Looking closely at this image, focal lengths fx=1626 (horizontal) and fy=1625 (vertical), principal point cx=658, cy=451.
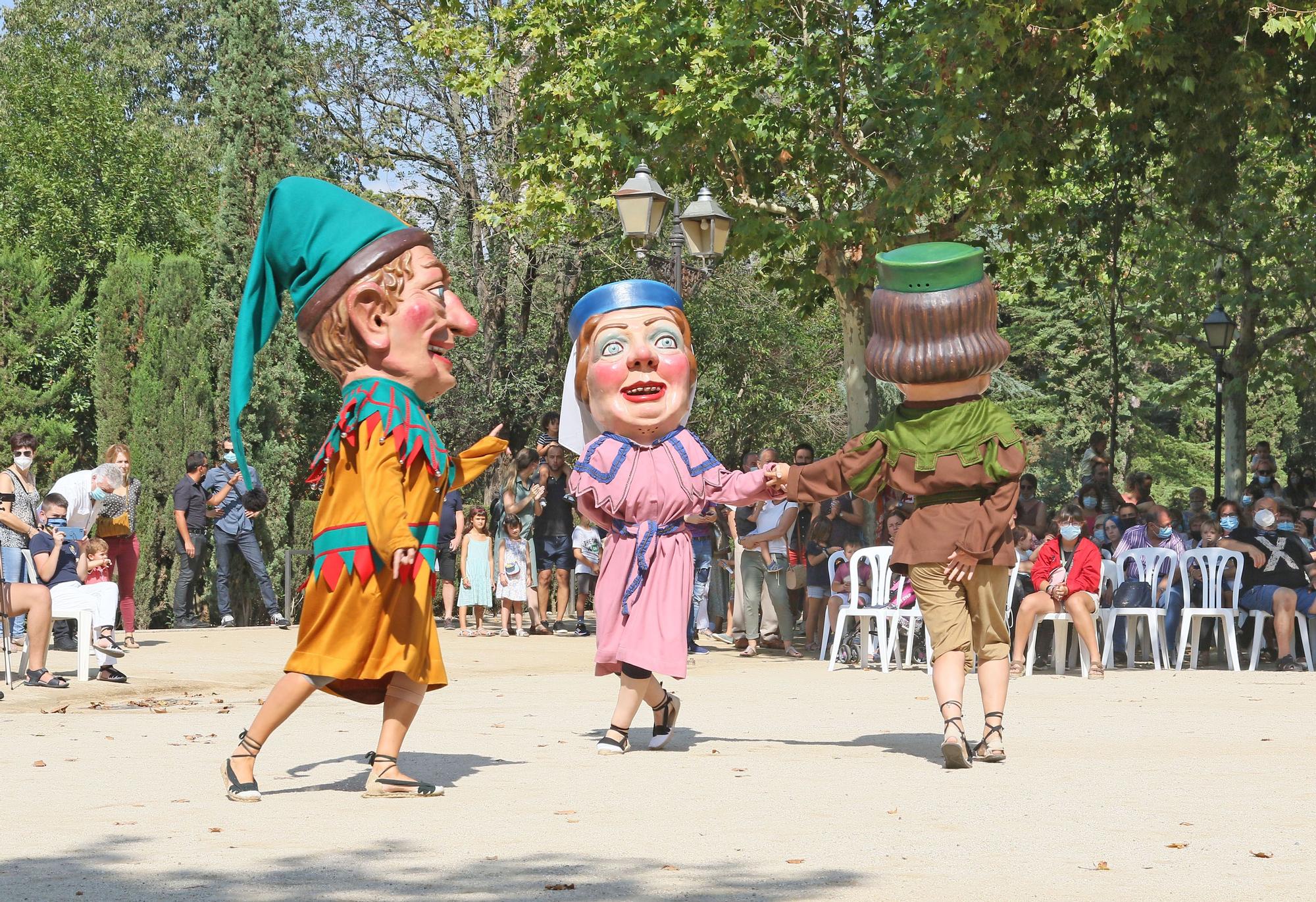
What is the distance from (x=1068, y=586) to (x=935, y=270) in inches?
238

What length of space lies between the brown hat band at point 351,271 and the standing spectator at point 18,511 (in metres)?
5.57

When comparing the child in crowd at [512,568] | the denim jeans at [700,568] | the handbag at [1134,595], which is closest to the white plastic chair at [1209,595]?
the handbag at [1134,595]

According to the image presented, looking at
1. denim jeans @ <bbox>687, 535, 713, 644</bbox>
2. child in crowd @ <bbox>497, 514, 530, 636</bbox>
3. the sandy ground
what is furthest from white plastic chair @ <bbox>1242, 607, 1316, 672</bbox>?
child in crowd @ <bbox>497, 514, 530, 636</bbox>

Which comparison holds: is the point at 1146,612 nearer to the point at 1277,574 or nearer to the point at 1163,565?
the point at 1277,574

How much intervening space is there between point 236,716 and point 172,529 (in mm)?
10974

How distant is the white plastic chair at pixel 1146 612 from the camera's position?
44.8 ft

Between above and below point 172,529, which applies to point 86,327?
above

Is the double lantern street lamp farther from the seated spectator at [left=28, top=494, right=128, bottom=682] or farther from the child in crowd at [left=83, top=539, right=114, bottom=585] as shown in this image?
the seated spectator at [left=28, top=494, right=128, bottom=682]

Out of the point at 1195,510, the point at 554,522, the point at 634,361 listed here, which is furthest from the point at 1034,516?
the point at 634,361

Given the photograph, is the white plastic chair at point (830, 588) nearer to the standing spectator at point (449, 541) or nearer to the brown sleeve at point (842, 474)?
the standing spectator at point (449, 541)

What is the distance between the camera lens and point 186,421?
68.6ft

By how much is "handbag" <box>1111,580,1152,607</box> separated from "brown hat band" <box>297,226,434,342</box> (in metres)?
8.96

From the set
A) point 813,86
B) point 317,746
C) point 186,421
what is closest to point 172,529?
point 186,421

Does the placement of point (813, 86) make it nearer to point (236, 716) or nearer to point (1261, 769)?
point (236, 716)
